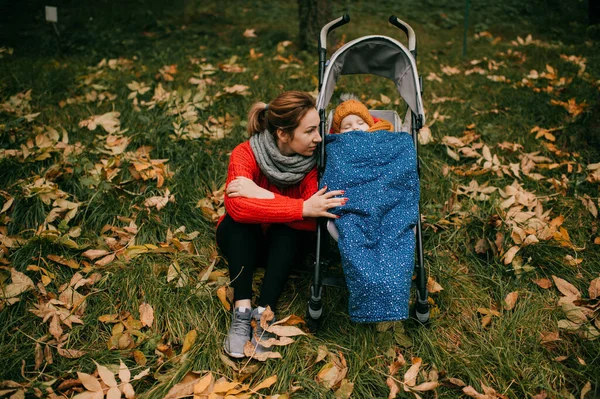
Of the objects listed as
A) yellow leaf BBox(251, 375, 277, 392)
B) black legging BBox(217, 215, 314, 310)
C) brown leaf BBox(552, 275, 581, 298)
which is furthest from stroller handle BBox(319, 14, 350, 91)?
brown leaf BBox(552, 275, 581, 298)

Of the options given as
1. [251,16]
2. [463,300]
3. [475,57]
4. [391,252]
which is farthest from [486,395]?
[251,16]

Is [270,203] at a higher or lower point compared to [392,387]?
higher

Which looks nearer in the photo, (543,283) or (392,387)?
(392,387)

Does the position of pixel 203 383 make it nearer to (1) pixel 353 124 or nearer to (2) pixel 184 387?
(2) pixel 184 387

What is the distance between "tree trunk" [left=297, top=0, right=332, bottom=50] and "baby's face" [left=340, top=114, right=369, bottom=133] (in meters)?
2.85

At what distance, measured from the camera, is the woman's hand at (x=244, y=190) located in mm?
2031

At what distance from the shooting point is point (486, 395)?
5.51ft

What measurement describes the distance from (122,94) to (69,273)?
2.31m

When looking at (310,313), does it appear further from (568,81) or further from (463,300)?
(568,81)

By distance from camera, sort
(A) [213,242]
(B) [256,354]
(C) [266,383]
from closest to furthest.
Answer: (C) [266,383]
(B) [256,354]
(A) [213,242]

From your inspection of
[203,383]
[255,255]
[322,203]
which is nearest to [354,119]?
[322,203]

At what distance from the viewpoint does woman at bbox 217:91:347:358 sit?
6.55 feet

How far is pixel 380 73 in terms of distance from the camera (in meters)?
2.58

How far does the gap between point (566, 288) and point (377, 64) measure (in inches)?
66.1
